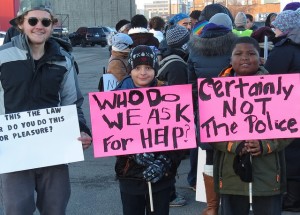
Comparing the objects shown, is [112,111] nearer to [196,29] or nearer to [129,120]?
[129,120]

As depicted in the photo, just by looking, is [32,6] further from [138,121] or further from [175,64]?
[175,64]

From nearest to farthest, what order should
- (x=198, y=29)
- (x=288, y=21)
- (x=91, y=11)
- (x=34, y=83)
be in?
1. (x=34, y=83)
2. (x=288, y=21)
3. (x=198, y=29)
4. (x=91, y=11)

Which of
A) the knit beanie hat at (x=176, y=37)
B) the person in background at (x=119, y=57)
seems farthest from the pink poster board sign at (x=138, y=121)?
the person in background at (x=119, y=57)

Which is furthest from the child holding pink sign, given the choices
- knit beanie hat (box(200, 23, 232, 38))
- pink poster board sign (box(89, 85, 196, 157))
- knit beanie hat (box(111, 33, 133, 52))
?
knit beanie hat (box(111, 33, 133, 52))

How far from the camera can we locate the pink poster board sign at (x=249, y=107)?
3.15m

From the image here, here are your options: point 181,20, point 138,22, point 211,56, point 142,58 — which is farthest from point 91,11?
point 142,58

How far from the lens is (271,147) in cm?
313

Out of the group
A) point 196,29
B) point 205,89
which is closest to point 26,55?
point 205,89

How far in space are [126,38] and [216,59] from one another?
1.48 metres

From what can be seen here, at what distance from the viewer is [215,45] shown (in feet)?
14.6

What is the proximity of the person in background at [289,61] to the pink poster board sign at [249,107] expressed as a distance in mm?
1394

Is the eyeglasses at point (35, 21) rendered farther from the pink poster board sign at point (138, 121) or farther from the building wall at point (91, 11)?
the building wall at point (91, 11)

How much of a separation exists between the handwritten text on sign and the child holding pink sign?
0.36 m

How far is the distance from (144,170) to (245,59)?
0.97 meters
